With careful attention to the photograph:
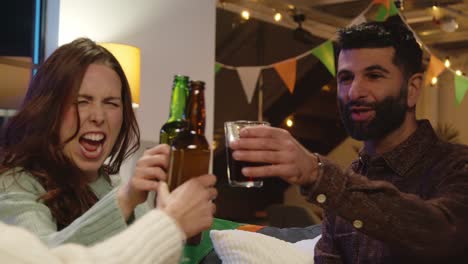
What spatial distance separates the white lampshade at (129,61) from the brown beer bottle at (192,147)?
2374 mm

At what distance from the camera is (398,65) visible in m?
1.77

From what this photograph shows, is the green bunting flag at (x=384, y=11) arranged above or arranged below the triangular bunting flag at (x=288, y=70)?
above

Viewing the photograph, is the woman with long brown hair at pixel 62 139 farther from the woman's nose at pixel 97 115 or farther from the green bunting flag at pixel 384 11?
the green bunting flag at pixel 384 11

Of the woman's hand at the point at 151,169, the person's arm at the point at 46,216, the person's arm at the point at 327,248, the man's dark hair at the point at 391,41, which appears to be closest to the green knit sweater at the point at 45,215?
the person's arm at the point at 46,216

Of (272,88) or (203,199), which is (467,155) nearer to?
(203,199)

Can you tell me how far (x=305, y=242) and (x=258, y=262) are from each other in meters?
0.31

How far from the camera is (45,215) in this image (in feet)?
4.65

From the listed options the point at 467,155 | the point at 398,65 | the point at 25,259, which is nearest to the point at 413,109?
the point at 398,65

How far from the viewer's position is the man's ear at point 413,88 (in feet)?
5.88

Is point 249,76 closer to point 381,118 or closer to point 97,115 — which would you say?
point 381,118

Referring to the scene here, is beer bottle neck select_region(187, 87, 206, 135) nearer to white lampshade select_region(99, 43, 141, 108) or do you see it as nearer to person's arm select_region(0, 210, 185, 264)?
person's arm select_region(0, 210, 185, 264)

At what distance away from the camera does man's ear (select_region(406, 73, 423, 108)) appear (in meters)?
1.79

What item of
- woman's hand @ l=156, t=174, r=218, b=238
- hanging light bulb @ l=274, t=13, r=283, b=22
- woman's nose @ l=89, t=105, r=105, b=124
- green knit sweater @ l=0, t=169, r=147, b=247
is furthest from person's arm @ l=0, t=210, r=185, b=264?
hanging light bulb @ l=274, t=13, r=283, b=22

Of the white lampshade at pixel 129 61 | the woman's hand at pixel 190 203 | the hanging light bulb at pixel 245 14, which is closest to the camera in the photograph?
the woman's hand at pixel 190 203
